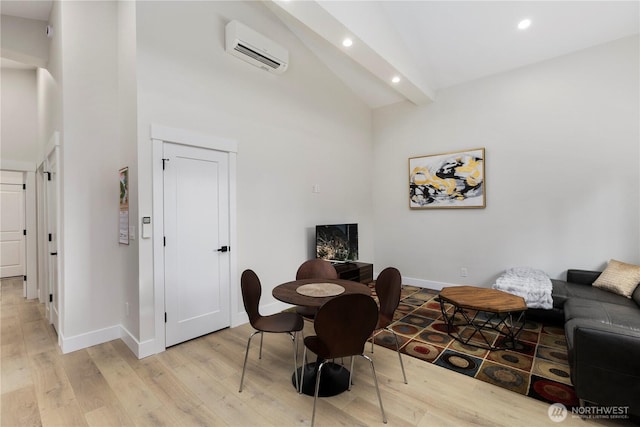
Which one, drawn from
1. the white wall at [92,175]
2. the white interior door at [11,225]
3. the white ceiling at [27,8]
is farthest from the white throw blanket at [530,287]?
the white interior door at [11,225]

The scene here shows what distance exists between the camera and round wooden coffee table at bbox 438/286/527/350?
9.05ft

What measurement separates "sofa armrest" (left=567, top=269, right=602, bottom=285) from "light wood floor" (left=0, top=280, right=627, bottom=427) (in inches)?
90.4

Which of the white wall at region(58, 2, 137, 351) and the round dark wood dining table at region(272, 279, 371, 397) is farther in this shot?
the white wall at region(58, 2, 137, 351)

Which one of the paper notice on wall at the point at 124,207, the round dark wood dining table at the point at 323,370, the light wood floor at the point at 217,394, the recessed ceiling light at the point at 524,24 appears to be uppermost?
the recessed ceiling light at the point at 524,24

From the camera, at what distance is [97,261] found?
3111 millimetres

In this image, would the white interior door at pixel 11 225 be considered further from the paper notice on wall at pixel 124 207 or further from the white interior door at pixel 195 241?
the white interior door at pixel 195 241

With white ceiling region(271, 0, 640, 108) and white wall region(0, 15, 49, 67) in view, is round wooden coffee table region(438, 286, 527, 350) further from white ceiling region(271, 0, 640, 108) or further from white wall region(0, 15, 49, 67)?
white wall region(0, 15, 49, 67)

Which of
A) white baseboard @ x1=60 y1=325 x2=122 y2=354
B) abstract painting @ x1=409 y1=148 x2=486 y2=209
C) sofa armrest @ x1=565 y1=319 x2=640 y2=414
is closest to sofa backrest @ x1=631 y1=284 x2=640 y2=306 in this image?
sofa armrest @ x1=565 y1=319 x2=640 y2=414

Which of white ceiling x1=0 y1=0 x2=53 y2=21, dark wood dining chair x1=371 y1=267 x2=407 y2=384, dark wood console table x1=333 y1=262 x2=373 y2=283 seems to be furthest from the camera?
dark wood console table x1=333 y1=262 x2=373 y2=283

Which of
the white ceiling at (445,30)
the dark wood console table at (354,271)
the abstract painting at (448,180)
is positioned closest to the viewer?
the white ceiling at (445,30)

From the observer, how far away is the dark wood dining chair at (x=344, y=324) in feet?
5.61

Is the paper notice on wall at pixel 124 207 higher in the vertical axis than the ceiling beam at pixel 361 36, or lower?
lower

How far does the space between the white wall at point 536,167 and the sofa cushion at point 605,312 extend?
3.47 ft

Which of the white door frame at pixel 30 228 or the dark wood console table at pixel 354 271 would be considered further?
the white door frame at pixel 30 228
